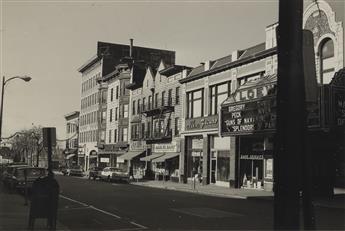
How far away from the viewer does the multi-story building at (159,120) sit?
46.8 m

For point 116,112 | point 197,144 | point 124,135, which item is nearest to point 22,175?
point 197,144

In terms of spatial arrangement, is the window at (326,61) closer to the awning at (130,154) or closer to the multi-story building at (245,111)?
the multi-story building at (245,111)

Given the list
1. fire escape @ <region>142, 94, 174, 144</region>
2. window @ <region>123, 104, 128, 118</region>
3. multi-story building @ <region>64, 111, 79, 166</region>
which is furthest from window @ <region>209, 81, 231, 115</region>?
multi-story building @ <region>64, 111, 79, 166</region>

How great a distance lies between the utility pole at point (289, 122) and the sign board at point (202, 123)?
1343 inches

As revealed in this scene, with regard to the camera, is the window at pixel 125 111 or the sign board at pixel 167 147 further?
the window at pixel 125 111

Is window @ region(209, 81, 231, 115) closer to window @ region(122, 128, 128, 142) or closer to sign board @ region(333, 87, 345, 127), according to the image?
sign board @ region(333, 87, 345, 127)

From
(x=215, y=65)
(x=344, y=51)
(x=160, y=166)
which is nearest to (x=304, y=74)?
(x=344, y=51)

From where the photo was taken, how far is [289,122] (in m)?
4.07

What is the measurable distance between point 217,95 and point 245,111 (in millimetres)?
10427

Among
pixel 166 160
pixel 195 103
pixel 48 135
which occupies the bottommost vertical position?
pixel 166 160

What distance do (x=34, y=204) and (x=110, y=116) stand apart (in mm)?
59260

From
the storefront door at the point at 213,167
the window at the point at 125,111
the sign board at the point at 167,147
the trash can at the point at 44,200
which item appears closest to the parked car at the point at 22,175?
the trash can at the point at 44,200

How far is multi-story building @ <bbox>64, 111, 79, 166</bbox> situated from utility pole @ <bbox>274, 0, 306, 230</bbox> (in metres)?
84.1

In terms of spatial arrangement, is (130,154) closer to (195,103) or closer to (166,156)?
(166,156)
